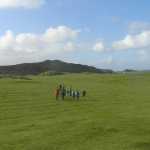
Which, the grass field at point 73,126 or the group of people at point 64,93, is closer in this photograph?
the grass field at point 73,126

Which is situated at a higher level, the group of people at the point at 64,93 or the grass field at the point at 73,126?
the group of people at the point at 64,93

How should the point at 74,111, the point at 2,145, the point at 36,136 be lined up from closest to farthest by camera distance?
1. the point at 2,145
2. the point at 36,136
3. the point at 74,111

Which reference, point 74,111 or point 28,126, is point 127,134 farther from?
point 74,111

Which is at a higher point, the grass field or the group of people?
the group of people

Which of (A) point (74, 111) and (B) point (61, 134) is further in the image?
(A) point (74, 111)

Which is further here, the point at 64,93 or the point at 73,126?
the point at 64,93

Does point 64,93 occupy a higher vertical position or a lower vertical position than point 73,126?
higher

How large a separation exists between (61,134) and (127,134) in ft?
14.5

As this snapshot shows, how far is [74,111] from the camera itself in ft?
133

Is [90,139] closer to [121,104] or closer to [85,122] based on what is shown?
[85,122]

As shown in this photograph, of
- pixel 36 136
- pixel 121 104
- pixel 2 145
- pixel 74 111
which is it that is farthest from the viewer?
pixel 121 104

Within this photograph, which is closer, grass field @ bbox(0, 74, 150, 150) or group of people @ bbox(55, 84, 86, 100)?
grass field @ bbox(0, 74, 150, 150)

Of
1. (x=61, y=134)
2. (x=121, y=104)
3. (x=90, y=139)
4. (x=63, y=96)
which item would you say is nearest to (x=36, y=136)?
(x=61, y=134)

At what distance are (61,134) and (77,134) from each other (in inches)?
42.2
